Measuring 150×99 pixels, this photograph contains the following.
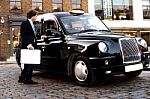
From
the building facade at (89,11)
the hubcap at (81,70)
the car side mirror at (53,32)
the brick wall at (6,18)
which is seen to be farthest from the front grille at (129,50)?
the brick wall at (6,18)

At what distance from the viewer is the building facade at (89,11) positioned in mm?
32312

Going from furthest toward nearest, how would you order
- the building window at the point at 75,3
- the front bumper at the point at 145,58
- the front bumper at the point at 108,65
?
1. the building window at the point at 75,3
2. the front bumper at the point at 145,58
3. the front bumper at the point at 108,65

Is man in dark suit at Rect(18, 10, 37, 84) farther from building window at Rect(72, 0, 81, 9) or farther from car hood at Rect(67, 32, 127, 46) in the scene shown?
building window at Rect(72, 0, 81, 9)

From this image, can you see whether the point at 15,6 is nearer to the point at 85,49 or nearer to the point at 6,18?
the point at 6,18

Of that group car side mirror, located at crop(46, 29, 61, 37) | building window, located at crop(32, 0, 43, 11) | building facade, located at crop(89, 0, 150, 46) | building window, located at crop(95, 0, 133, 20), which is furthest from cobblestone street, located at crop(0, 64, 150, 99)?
building window, located at crop(95, 0, 133, 20)

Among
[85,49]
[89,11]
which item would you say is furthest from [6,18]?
[85,49]

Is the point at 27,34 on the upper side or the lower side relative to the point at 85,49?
upper

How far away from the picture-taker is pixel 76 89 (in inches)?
303

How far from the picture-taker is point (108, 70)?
24.8 feet

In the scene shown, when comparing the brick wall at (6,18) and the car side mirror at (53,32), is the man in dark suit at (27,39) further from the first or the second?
the brick wall at (6,18)

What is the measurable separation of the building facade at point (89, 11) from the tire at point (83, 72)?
2324 centimetres

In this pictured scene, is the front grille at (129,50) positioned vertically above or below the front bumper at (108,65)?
above

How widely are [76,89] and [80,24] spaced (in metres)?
1.98

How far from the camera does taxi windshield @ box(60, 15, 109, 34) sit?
28.9ft
